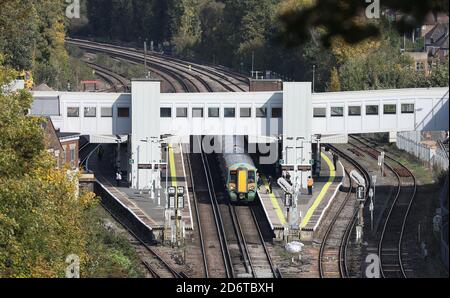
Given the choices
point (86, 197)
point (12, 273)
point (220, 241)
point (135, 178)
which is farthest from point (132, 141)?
point (12, 273)

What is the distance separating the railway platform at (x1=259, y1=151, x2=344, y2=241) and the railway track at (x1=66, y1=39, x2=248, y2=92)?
28.6 meters

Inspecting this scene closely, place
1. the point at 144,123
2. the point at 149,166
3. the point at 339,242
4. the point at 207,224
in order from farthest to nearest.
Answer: the point at 144,123 → the point at 149,166 → the point at 207,224 → the point at 339,242

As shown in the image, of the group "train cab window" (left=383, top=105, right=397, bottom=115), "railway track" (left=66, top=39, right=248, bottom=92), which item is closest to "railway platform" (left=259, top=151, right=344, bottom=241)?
"train cab window" (left=383, top=105, right=397, bottom=115)

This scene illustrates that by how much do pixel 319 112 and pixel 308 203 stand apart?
258 inches

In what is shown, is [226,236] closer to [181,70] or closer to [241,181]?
[241,181]

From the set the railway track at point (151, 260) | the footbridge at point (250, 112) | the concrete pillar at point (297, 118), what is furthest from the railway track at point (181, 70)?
the railway track at point (151, 260)

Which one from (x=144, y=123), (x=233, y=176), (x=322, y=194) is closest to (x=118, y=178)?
(x=144, y=123)

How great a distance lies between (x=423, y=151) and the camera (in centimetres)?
5878

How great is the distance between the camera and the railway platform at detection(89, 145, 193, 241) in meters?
43.7

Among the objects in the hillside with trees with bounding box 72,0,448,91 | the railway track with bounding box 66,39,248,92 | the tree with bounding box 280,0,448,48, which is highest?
the tree with bounding box 280,0,448,48

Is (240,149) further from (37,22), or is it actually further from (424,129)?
(37,22)

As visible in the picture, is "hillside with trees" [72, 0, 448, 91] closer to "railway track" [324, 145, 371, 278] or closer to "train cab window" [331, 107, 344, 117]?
"train cab window" [331, 107, 344, 117]

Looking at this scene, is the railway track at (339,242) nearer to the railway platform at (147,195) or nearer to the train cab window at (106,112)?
the railway platform at (147,195)

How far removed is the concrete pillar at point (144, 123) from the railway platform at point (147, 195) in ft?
4.33
